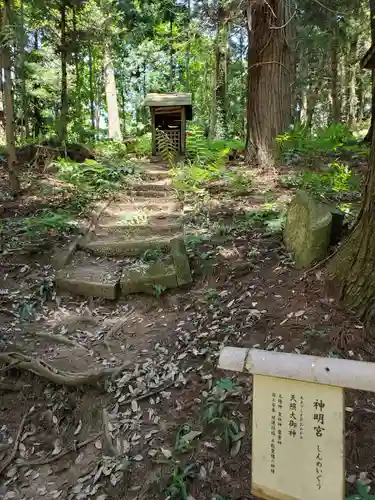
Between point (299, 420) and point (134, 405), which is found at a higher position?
point (299, 420)

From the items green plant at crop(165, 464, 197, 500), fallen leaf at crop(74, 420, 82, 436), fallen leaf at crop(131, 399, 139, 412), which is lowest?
fallen leaf at crop(74, 420, 82, 436)

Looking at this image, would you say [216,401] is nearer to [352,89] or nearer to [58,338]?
[58,338]

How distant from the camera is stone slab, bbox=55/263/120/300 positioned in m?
4.84

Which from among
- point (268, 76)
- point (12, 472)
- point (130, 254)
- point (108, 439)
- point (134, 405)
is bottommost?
point (12, 472)

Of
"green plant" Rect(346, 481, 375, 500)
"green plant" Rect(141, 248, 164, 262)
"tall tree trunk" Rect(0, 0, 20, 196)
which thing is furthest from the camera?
"tall tree trunk" Rect(0, 0, 20, 196)

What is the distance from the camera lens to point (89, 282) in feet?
16.1

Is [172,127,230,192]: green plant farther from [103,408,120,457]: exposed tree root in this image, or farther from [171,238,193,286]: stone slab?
[103,408,120,457]: exposed tree root

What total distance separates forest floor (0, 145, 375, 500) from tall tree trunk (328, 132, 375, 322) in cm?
14

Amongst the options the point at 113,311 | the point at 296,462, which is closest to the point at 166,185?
the point at 113,311

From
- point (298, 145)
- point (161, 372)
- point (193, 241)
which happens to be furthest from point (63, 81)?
point (161, 372)

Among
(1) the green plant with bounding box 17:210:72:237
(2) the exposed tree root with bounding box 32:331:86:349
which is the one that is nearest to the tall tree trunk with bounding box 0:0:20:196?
(1) the green plant with bounding box 17:210:72:237

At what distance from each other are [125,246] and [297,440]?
4.30 metres

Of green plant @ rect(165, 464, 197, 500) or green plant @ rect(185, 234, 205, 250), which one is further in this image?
green plant @ rect(185, 234, 205, 250)

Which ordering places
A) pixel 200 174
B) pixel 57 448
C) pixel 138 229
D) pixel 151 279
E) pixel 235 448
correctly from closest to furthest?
pixel 235 448, pixel 57 448, pixel 151 279, pixel 138 229, pixel 200 174
